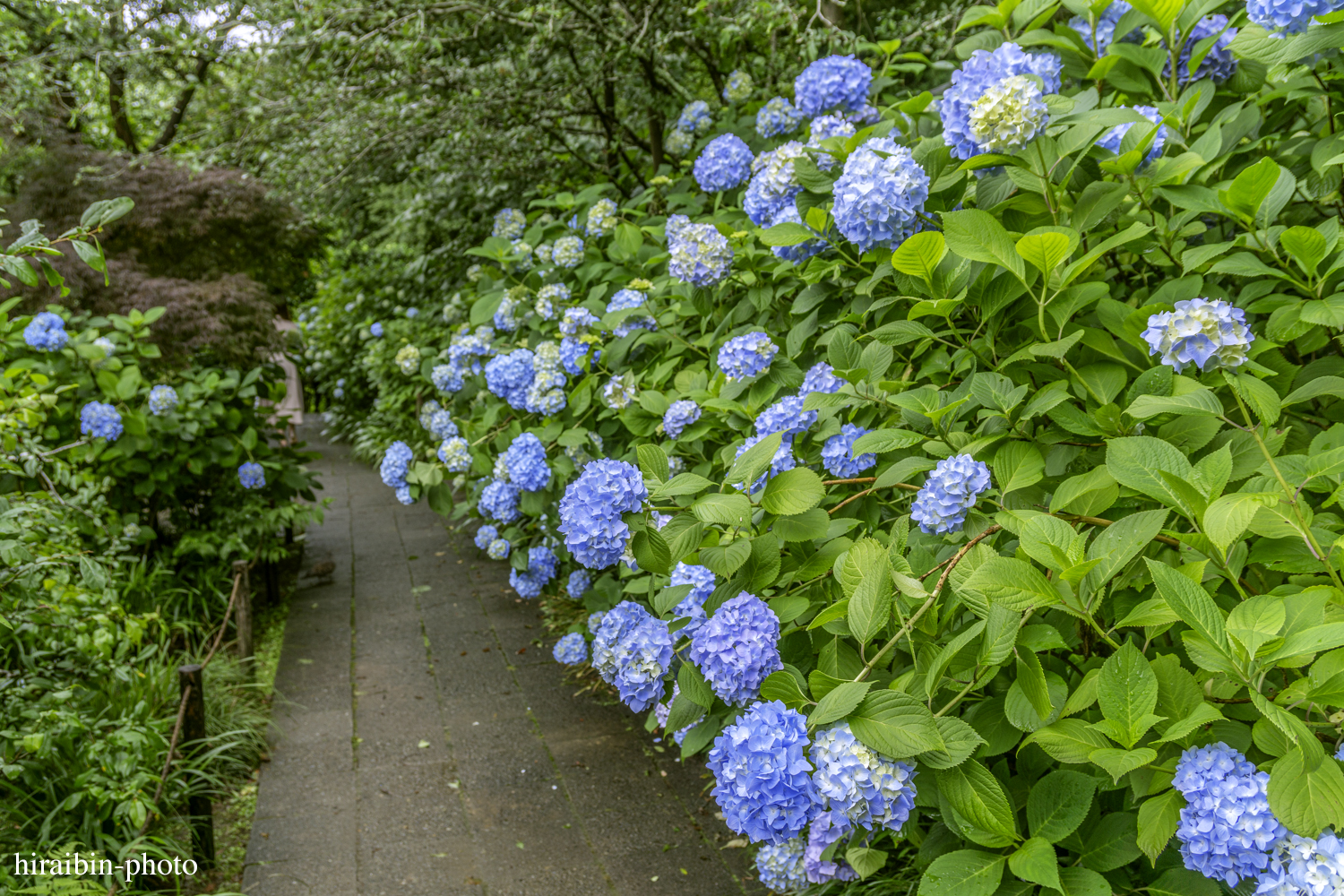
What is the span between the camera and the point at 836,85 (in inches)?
93.0

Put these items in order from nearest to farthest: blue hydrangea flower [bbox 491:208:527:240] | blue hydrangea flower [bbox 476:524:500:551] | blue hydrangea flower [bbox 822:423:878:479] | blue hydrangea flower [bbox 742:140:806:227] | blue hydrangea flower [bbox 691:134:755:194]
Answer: blue hydrangea flower [bbox 822:423:878:479] → blue hydrangea flower [bbox 742:140:806:227] → blue hydrangea flower [bbox 691:134:755:194] → blue hydrangea flower [bbox 476:524:500:551] → blue hydrangea flower [bbox 491:208:527:240]

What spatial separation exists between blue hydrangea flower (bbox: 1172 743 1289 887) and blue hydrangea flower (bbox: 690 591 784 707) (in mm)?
492

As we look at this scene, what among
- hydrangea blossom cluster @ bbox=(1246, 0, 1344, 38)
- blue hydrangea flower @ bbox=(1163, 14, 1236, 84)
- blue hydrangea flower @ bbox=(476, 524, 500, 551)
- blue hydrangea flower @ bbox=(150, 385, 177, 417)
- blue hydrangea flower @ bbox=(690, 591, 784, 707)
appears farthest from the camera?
blue hydrangea flower @ bbox=(150, 385, 177, 417)

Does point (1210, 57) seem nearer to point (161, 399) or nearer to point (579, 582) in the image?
point (579, 582)

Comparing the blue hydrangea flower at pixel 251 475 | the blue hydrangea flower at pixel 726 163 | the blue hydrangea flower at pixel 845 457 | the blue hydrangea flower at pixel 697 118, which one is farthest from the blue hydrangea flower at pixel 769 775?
the blue hydrangea flower at pixel 251 475

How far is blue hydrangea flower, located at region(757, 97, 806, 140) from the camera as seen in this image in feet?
9.00

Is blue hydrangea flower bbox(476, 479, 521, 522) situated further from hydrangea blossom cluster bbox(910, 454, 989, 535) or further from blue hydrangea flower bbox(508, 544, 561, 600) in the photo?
hydrangea blossom cluster bbox(910, 454, 989, 535)

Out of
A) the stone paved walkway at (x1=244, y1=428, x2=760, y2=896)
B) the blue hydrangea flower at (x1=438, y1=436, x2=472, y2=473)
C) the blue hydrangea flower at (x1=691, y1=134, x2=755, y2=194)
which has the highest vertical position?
the blue hydrangea flower at (x1=691, y1=134, x2=755, y2=194)

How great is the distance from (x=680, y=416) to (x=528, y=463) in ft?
2.21

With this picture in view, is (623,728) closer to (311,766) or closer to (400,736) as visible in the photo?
(400,736)

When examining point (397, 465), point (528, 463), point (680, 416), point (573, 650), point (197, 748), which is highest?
point (680, 416)

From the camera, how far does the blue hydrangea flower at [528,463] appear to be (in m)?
2.43

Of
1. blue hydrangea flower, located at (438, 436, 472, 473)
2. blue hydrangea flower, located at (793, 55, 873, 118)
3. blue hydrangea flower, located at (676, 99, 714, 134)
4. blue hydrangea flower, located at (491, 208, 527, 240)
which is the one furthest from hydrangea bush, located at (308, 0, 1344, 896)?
blue hydrangea flower, located at (491, 208, 527, 240)

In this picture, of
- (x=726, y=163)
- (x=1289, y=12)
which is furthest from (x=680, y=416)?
(x=1289, y=12)
